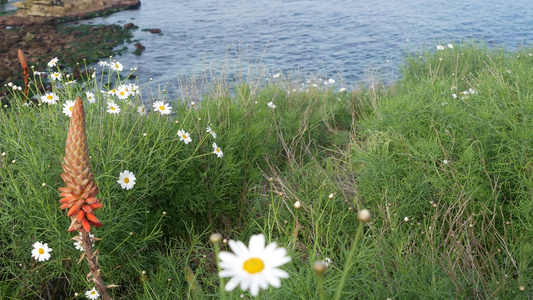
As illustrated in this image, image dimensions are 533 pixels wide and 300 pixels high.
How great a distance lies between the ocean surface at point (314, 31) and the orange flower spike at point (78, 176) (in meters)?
10.5

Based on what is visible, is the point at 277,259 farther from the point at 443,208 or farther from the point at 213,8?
the point at 213,8

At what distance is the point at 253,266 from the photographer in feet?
3.36

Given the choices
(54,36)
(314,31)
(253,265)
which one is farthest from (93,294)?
(54,36)

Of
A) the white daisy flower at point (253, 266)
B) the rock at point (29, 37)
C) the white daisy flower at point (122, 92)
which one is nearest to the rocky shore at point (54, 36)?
the rock at point (29, 37)

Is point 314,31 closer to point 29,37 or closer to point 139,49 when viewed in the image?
point 139,49

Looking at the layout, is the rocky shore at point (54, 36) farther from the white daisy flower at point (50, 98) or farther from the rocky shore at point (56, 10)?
the white daisy flower at point (50, 98)

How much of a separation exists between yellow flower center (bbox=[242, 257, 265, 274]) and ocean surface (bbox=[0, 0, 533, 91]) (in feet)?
36.6

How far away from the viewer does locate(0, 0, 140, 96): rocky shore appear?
15047 millimetres

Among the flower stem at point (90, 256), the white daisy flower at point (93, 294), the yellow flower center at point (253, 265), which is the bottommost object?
the white daisy flower at point (93, 294)

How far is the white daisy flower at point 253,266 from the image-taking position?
959mm

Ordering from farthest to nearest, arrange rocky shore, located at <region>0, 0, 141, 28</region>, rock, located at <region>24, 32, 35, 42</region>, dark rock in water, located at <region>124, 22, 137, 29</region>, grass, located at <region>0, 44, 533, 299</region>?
rocky shore, located at <region>0, 0, 141, 28</region> < dark rock in water, located at <region>124, 22, 137, 29</region> < rock, located at <region>24, 32, 35, 42</region> < grass, located at <region>0, 44, 533, 299</region>

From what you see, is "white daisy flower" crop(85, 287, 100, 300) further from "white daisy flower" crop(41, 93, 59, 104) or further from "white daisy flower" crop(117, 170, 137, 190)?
"white daisy flower" crop(41, 93, 59, 104)

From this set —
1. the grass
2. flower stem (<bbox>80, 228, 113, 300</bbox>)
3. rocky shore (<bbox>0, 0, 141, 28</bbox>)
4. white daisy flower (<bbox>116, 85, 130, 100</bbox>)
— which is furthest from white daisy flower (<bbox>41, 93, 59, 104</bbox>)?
rocky shore (<bbox>0, 0, 141, 28</bbox>)

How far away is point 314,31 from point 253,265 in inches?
745
